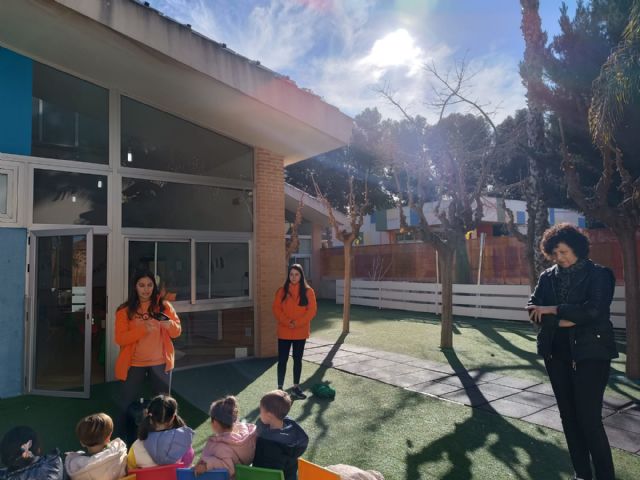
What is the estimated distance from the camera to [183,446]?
9.27 feet

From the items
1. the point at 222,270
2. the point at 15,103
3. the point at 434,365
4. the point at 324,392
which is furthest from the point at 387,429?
the point at 15,103

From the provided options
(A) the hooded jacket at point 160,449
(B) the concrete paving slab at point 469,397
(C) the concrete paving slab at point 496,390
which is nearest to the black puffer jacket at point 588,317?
(B) the concrete paving slab at point 469,397

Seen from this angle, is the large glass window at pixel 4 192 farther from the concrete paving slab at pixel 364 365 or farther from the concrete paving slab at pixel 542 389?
the concrete paving slab at pixel 542 389

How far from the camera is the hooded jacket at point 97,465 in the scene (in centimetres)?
253

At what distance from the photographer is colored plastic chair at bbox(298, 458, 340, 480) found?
2277 millimetres

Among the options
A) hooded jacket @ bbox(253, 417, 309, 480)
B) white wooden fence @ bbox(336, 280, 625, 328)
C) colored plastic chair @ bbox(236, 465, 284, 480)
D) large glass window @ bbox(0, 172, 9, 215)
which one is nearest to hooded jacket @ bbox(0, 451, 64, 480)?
colored plastic chair @ bbox(236, 465, 284, 480)

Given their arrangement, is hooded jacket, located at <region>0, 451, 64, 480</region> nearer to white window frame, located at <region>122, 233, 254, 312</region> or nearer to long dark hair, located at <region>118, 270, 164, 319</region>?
Result: long dark hair, located at <region>118, 270, 164, 319</region>

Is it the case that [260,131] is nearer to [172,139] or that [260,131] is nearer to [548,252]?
[172,139]

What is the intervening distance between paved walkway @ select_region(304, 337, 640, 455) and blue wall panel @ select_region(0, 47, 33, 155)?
5.55 m

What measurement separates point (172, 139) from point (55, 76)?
1824mm

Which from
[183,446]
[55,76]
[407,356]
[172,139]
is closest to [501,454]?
[183,446]

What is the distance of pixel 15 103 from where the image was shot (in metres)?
6.05

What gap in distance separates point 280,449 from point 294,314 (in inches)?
113

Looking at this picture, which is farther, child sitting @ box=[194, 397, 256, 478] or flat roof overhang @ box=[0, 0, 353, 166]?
flat roof overhang @ box=[0, 0, 353, 166]
